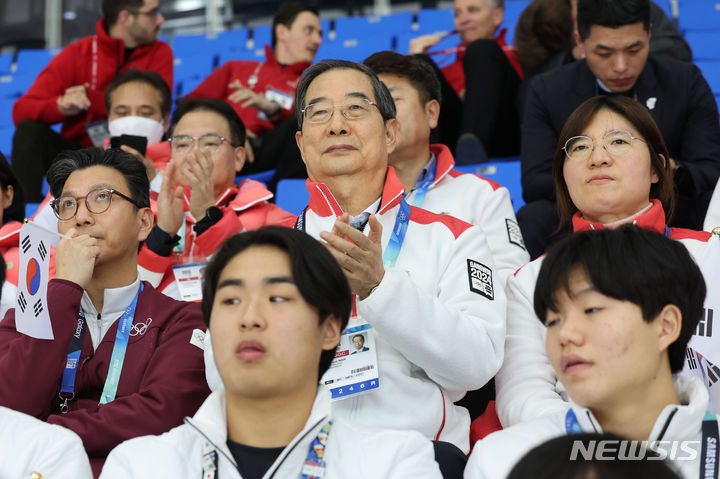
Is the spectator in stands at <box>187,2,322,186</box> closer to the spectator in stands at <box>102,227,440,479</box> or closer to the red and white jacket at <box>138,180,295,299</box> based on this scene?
the red and white jacket at <box>138,180,295,299</box>

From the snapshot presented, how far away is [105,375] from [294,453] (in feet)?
2.69

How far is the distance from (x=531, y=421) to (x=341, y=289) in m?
0.49

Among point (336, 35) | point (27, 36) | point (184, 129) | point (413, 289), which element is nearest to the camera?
point (413, 289)

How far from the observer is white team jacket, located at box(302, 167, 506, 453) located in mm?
1960

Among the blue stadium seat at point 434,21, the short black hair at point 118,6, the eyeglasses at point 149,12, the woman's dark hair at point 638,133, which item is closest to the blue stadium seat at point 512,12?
the blue stadium seat at point 434,21

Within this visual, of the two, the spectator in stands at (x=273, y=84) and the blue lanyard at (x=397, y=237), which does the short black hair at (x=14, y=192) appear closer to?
the spectator in stands at (x=273, y=84)

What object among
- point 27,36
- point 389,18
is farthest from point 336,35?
point 27,36

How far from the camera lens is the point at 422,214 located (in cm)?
241

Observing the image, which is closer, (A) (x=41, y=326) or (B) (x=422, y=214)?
(A) (x=41, y=326)

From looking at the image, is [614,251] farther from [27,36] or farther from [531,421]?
[27,36]

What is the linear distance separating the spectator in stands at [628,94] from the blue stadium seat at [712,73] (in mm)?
1481

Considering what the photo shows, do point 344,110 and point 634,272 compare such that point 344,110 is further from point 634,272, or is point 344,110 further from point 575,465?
point 575,465

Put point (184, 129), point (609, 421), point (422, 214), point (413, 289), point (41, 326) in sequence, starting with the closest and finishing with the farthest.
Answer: point (609, 421), point (413, 289), point (41, 326), point (422, 214), point (184, 129)

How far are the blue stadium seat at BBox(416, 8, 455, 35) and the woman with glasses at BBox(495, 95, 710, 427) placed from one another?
3.94 m
